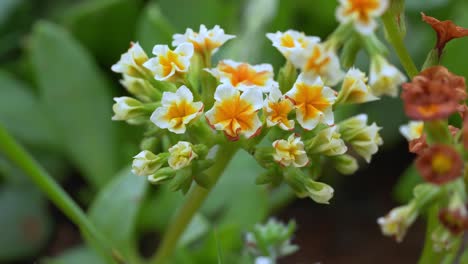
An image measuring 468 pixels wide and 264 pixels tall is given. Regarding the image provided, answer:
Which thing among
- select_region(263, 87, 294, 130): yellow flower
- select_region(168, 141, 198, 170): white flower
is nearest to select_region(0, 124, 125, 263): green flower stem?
select_region(168, 141, 198, 170): white flower

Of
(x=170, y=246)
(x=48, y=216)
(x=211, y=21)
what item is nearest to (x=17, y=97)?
(x=48, y=216)

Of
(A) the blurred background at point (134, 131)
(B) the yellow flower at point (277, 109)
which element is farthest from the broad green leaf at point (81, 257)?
(B) the yellow flower at point (277, 109)

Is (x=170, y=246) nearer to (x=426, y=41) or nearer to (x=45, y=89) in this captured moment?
(x=45, y=89)

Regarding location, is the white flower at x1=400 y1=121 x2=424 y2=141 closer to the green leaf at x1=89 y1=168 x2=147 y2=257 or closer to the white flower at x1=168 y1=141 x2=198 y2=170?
the white flower at x1=168 y1=141 x2=198 y2=170

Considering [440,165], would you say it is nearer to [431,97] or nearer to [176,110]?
[431,97]

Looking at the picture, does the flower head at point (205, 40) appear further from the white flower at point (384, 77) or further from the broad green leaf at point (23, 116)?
the broad green leaf at point (23, 116)

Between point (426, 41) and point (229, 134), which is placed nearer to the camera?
point (229, 134)

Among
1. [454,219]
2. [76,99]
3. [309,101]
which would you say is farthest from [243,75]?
[76,99]
